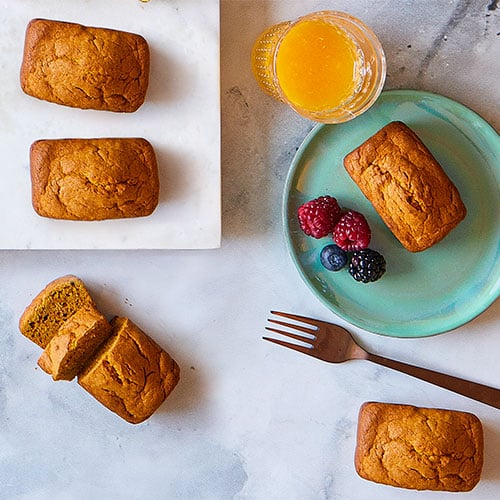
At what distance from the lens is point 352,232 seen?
6.11ft

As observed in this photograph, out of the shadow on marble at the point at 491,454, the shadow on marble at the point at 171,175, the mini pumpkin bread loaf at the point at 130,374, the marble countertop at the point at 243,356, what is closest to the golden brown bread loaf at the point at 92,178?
the shadow on marble at the point at 171,175

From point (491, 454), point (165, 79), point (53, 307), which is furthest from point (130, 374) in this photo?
point (491, 454)

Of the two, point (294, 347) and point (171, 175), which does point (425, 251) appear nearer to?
point (294, 347)

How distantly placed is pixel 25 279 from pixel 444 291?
1071mm

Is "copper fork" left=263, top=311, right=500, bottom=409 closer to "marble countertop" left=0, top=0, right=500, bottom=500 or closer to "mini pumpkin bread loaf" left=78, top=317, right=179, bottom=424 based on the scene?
"marble countertop" left=0, top=0, right=500, bottom=500

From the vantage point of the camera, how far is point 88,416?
6.68 ft

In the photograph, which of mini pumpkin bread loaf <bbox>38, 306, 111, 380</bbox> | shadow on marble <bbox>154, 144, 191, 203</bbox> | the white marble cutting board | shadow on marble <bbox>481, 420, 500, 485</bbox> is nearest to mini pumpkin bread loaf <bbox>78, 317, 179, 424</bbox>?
mini pumpkin bread loaf <bbox>38, 306, 111, 380</bbox>

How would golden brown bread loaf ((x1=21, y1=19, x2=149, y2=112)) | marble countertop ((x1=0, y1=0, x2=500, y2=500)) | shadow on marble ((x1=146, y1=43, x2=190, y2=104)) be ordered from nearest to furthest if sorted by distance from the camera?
golden brown bread loaf ((x1=21, y1=19, x2=149, y2=112)) < shadow on marble ((x1=146, y1=43, x2=190, y2=104)) < marble countertop ((x1=0, y1=0, x2=500, y2=500))

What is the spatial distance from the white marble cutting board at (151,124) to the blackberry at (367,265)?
1.12ft

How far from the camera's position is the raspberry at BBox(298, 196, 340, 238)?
6.12ft

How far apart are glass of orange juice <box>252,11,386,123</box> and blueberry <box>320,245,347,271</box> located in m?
0.32

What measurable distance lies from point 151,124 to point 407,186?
24.8 inches

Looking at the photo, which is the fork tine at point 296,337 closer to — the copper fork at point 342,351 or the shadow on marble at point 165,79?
the copper fork at point 342,351

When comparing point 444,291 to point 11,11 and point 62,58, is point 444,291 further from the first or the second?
point 11,11
